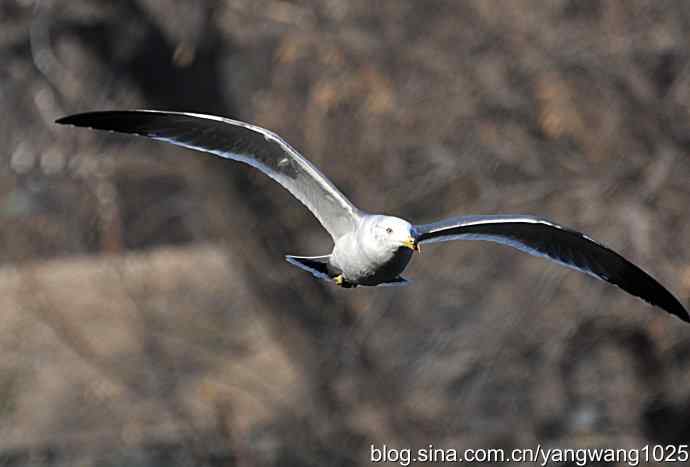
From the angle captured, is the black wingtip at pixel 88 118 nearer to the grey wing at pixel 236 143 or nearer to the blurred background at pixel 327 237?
the grey wing at pixel 236 143

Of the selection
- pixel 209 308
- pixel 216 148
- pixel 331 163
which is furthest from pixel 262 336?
pixel 216 148

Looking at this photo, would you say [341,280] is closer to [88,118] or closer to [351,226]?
[351,226]

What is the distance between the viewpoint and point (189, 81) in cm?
891

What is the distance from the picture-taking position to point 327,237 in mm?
9266

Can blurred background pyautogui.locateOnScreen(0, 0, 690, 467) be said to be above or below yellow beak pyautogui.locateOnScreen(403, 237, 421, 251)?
above

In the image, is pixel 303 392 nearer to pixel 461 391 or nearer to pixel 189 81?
pixel 461 391

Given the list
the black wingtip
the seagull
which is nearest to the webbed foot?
the seagull

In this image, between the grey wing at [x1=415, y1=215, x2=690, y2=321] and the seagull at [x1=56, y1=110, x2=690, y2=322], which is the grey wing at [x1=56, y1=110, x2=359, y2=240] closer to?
the seagull at [x1=56, y1=110, x2=690, y2=322]

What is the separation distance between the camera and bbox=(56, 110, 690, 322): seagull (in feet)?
15.2

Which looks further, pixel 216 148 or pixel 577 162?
pixel 577 162

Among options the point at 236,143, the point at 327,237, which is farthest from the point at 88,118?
the point at 327,237

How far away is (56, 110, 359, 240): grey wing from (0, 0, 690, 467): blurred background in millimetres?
3130

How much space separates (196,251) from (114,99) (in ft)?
5.80

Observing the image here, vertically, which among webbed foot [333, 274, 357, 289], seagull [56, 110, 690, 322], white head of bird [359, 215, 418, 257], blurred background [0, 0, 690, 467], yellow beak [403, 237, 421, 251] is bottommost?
yellow beak [403, 237, 421, 251]
